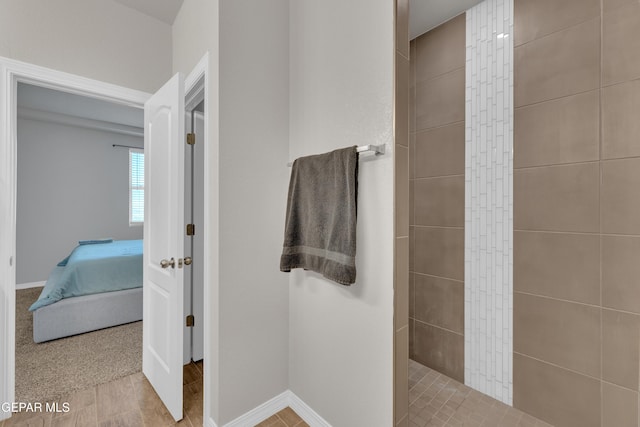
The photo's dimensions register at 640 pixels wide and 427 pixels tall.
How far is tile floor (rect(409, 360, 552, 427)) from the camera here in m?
1.58

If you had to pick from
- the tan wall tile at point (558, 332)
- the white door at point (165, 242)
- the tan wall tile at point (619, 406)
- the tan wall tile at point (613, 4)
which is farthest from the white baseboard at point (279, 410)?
the tan wall tile at point (613, 4)

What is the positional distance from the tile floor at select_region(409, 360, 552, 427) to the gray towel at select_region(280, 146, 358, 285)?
1.14 m

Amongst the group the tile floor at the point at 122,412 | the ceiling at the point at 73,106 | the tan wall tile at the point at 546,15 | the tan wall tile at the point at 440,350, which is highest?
the ceiling at the point at 73,106

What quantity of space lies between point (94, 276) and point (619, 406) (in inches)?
159

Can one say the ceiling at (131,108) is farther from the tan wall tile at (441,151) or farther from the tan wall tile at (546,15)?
the tan wall tile at (441,151)

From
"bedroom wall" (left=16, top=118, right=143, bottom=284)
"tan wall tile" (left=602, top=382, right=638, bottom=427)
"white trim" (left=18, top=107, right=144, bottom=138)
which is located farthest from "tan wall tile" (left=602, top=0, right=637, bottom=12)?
"bedroom wall" (left=16, top=118, right=143, bottom=284)

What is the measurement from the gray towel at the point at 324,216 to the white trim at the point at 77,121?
4811 millimetres

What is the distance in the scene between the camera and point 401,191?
3.87ft

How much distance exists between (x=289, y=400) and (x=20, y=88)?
4613 mm

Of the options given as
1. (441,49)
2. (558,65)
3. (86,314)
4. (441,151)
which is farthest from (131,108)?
(558,65)

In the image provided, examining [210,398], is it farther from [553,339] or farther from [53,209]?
[53,209]

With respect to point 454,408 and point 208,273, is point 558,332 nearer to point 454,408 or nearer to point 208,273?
point 454,408

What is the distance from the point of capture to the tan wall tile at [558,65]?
1.39 metres

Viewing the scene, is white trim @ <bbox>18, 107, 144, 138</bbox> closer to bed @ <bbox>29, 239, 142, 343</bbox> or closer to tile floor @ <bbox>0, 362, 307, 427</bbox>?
bed @ <bbox>29, 239, 142, 343</bbox>
